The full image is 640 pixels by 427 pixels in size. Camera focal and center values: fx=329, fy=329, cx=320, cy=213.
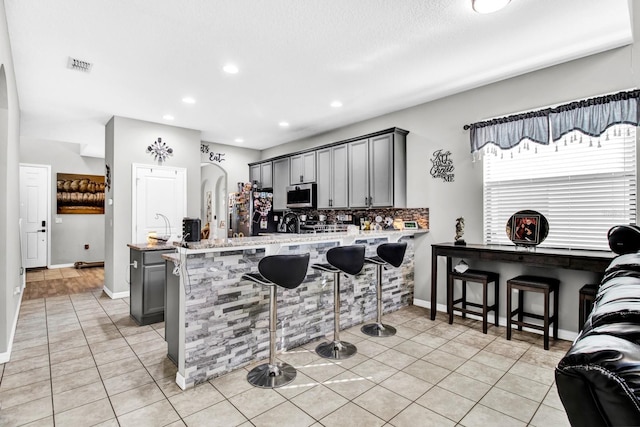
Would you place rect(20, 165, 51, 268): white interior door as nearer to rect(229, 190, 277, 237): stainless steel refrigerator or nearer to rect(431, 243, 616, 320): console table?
rect(229, 190, 277, 237): stainless steel refrigerator

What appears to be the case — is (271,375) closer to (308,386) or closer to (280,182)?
(308,386)

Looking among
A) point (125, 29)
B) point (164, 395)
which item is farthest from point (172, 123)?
point (164, 395)

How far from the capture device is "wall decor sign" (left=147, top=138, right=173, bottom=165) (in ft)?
17.6

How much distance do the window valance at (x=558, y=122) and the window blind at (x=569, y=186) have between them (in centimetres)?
11

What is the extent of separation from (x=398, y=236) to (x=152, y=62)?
336 centimetres

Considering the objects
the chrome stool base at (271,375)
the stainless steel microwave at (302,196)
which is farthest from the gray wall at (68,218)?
the chrome stool base at (271,375)

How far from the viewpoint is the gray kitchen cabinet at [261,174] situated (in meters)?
6.84

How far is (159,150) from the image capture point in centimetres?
543

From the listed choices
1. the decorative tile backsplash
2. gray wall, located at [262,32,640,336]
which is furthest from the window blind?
the decorative tile backsplash

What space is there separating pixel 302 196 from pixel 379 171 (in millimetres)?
1710

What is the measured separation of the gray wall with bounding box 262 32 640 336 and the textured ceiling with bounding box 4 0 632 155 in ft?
0.51

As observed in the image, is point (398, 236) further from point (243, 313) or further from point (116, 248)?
point (116, 248)

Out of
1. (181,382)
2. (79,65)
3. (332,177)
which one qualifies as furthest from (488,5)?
(79,65)

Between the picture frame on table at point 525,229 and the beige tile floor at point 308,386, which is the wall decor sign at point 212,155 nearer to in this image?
the beige tile floor at point 308,386
